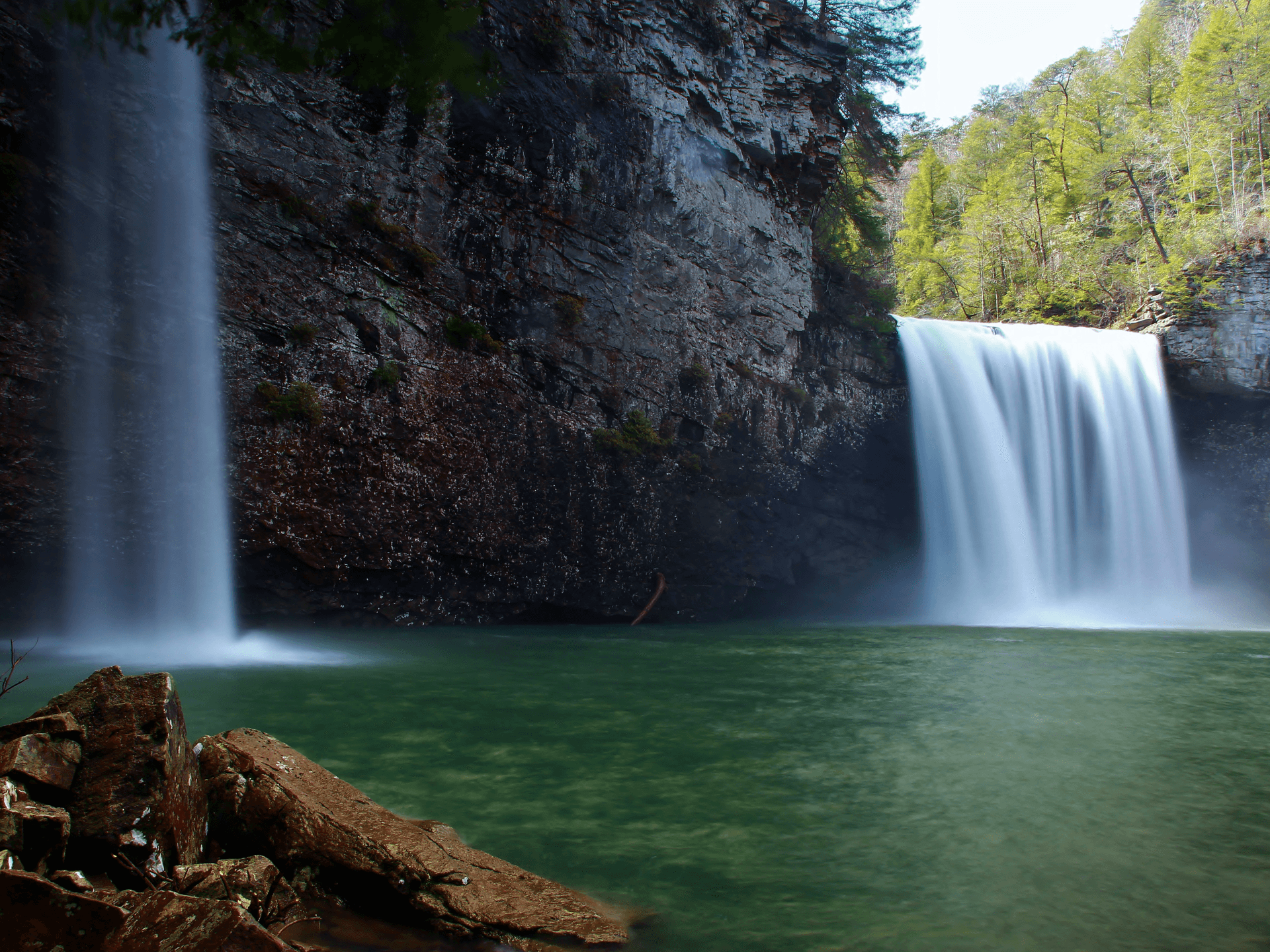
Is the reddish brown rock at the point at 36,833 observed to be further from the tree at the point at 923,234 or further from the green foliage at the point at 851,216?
the tree at the point at 923,234

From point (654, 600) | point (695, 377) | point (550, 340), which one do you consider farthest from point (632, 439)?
point (654, 600)

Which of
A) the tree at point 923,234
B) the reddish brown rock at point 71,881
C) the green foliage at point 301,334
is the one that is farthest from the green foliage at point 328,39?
the tree at point 923,234

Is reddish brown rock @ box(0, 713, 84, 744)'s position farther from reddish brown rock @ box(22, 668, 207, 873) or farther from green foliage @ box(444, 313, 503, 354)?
green foliage @ box(444, 313, 503, 354)

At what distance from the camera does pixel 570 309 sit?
13.7m

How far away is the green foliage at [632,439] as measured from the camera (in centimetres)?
1402

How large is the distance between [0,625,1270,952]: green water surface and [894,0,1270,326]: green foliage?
18512 mm

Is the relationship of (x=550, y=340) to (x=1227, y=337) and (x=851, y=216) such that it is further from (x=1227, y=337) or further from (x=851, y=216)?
(x=1227, y=337)

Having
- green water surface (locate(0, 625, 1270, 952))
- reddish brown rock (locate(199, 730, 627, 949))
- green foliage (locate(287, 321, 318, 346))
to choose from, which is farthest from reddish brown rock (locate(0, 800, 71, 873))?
green foliage (locate(287, 321, 318, 346))

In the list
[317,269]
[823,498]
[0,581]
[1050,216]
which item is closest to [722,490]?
[823,498]

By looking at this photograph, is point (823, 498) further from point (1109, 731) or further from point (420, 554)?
point (1109, 731)

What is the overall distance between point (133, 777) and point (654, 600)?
12180mm

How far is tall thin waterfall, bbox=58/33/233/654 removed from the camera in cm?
991

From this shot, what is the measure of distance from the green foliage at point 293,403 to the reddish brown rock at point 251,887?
953cm

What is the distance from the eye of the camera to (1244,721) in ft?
20.5
